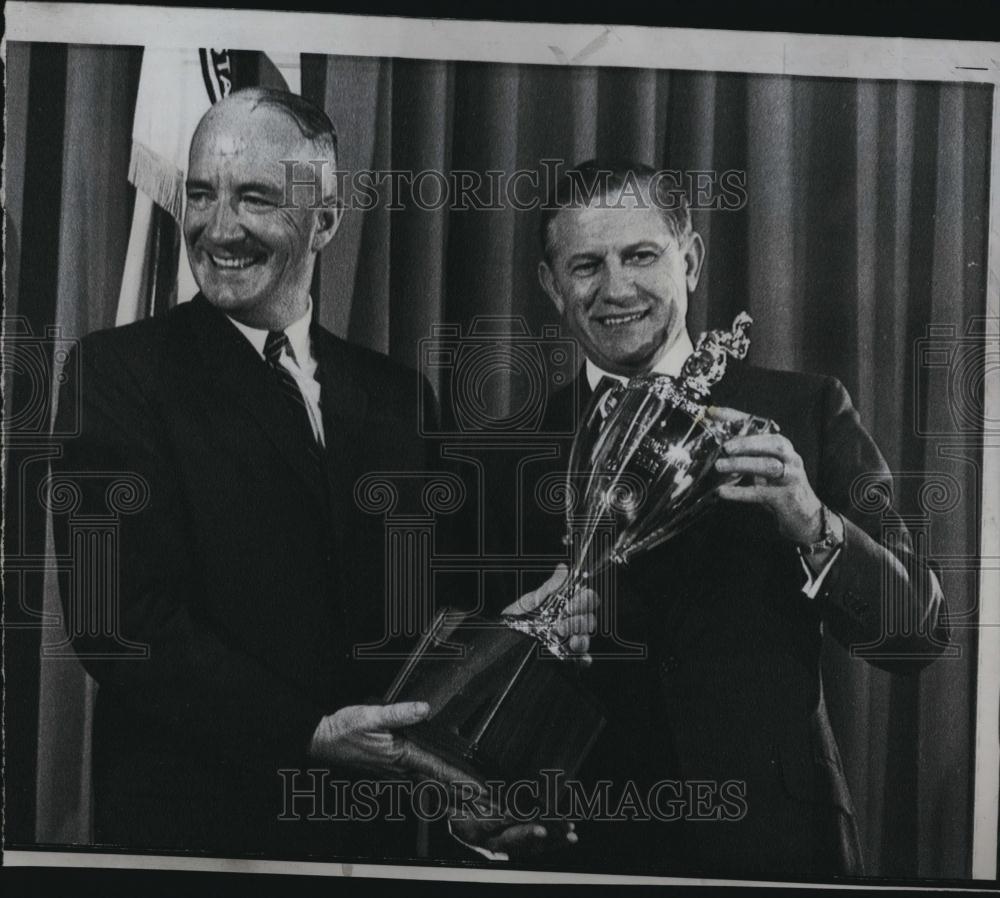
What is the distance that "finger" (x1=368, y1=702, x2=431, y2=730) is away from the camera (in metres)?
1.45

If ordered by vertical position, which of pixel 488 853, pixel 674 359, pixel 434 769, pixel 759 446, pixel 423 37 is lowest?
pixel 488 853

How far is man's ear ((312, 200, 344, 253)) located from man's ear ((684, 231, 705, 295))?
459mm

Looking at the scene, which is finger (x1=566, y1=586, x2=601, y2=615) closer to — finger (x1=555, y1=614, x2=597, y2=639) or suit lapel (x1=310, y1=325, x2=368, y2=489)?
finger (x1=555, y1=614, x2=597, y2=639)

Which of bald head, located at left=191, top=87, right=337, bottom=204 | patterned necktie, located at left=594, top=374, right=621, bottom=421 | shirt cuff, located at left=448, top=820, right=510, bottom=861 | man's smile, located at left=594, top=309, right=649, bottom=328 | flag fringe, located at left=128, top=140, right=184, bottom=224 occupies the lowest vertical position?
shirt cuff, located at left=448, top=820, right=510, bottom=861

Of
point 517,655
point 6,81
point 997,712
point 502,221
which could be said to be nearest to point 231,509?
point 517,655

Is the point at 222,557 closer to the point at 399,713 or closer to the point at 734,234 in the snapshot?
the point at 399,713

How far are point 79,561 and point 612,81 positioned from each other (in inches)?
37.3

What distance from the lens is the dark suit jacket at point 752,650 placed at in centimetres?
147

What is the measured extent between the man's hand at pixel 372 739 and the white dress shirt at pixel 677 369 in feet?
1.60

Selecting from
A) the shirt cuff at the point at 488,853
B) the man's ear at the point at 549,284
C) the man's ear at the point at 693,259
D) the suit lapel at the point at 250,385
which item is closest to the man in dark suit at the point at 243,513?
the suit lapel at the point at 250,385

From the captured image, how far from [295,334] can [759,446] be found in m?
0.63

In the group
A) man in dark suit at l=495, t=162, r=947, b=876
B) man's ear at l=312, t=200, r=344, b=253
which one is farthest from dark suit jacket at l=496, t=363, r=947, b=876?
man's ear at l=312, t=200, r=344, b=253

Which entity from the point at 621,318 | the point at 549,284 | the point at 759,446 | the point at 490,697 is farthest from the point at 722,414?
the point at 490,697

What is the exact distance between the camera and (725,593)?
4.83 ft
